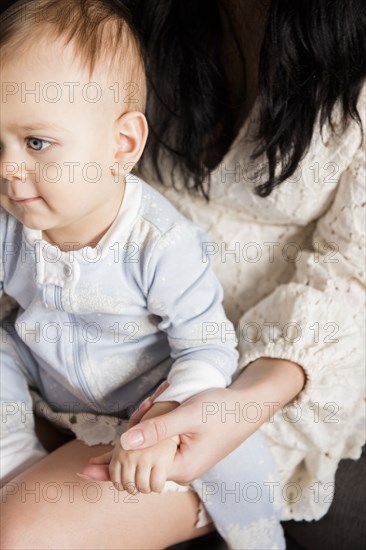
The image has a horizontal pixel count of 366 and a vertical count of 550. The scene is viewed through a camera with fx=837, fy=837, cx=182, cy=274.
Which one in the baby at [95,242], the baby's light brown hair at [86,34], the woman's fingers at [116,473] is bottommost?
the woman's fingers at [116,473]

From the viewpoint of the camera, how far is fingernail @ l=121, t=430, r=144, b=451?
3.13ft

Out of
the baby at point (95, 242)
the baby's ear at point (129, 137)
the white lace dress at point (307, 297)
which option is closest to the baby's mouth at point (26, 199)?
the baby at point (95, 242)

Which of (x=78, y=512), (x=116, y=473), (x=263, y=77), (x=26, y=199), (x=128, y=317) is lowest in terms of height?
(x=78, y=512)

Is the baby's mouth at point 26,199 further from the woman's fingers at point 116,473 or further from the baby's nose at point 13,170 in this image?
the woman's fingers at point 116,473

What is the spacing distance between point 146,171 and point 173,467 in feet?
1.56

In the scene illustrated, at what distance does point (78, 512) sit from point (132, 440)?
0.60 ft

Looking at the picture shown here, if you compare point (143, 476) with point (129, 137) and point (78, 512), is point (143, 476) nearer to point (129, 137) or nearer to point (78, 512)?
point (78, 512)

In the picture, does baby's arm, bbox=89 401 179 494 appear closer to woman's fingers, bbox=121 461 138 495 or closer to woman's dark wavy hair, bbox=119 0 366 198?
woman's fingers, bbox=121 461 138 495

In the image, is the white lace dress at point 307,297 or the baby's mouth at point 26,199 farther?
the white lace dress at point 307,297

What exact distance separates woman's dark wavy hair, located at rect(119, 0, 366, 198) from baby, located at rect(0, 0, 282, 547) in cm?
14

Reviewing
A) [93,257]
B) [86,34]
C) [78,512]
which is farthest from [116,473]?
[86,34]

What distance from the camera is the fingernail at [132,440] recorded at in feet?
3.13

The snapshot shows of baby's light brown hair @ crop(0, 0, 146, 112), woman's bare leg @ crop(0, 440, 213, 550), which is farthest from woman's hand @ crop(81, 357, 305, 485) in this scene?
baby's light brown hair @ crop(0, 0, 146, 112)

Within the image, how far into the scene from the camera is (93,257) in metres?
1.06
